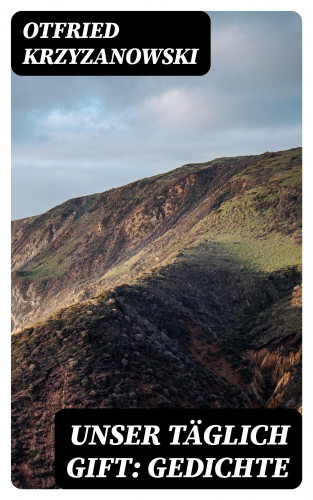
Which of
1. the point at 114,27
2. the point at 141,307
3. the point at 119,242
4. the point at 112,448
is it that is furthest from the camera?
the point at 119,242

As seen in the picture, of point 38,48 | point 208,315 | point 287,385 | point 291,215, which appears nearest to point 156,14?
point 38,48

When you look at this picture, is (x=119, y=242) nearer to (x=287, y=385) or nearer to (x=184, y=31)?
(x=287, y=385)

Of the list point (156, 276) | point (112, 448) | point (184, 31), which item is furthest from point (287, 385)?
point (184, 31)

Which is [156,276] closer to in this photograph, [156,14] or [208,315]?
[208,315]

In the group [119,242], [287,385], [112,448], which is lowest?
[287,385]

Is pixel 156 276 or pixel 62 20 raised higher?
pixel 62 20

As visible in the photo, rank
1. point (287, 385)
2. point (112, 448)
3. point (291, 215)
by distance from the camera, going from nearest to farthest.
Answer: point (112, 448)
point (287, 385)
point (291, 215)

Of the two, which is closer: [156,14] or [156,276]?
[156,14]
